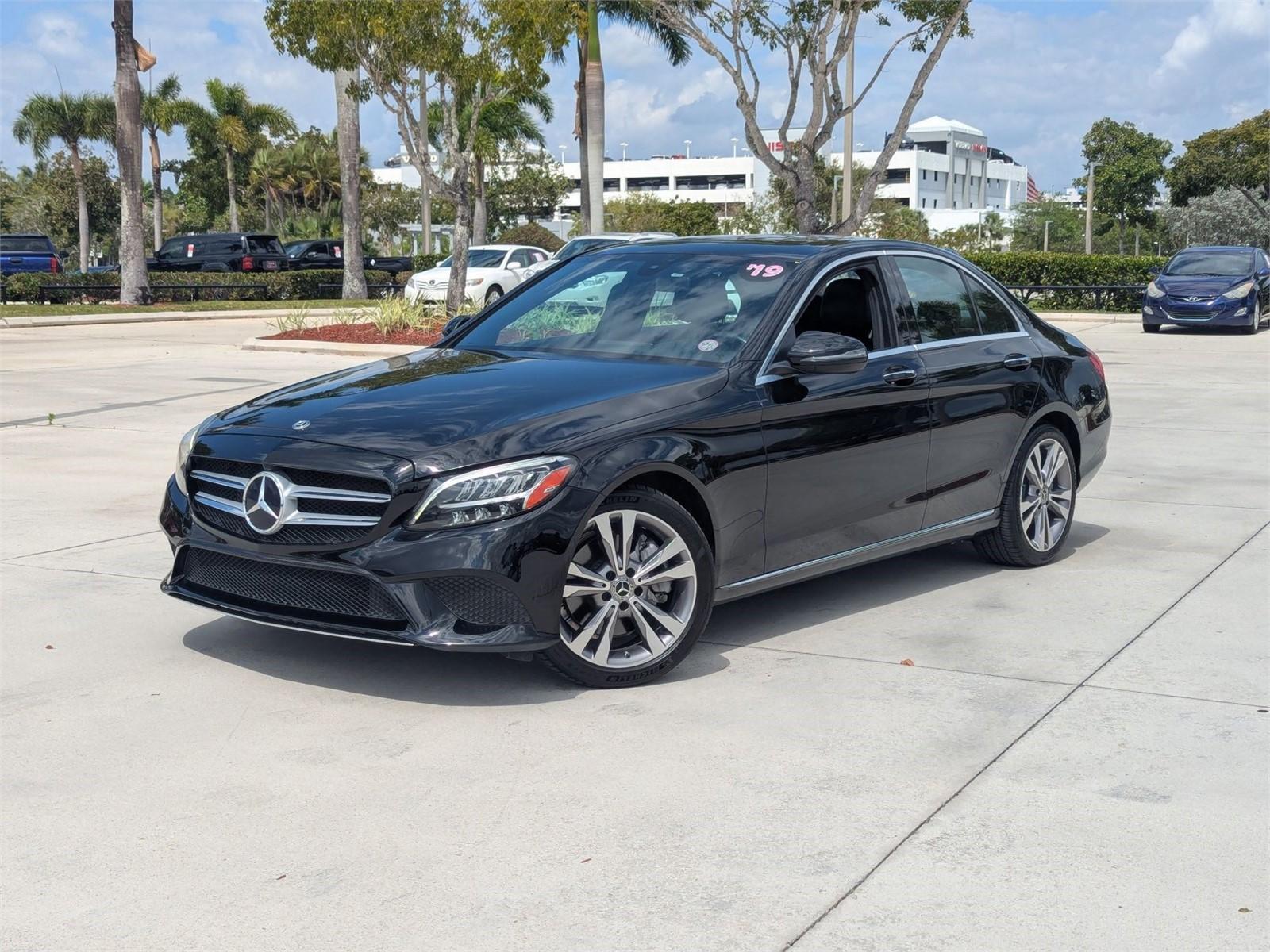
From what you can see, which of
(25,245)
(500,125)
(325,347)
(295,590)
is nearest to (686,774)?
(295,590)

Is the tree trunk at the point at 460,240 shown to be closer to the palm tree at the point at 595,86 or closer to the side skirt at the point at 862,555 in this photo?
the palm tree at the point at 595,86

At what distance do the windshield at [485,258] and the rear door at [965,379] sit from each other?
2495 centimetres

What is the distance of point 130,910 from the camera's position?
12.0 feet

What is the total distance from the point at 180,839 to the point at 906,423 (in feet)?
12.0

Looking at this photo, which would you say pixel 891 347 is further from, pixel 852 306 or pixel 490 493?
pixel 490 493

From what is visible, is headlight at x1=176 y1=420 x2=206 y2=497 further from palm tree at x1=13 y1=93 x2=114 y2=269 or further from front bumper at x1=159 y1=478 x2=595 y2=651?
palm tree at x1=13 y1=93 x2=114 y2=269

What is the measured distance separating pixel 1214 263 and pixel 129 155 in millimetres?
23021

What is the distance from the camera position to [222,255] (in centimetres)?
4259

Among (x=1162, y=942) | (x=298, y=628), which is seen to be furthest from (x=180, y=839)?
(x=1162, y=942)

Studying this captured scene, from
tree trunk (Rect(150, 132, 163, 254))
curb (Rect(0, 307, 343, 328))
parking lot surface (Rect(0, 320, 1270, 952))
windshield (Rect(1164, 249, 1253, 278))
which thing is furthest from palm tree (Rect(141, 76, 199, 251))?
parking lot surface (Rect(0, 320, 1270, 952))

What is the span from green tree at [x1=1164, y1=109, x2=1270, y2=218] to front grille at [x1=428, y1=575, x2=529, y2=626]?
62.3 meters

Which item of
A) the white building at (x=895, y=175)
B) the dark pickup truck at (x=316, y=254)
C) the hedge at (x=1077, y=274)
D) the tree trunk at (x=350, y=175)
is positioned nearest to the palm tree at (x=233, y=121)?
the dark pickup truck at (x=316, y=254)

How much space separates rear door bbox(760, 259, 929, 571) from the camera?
5.96 meters

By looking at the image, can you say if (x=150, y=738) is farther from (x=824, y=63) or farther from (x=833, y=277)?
(x=824, y=63)
